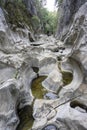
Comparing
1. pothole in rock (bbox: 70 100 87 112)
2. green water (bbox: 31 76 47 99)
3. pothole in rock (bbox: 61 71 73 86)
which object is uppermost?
pothole in rock (bbox: 70 100 87 112)

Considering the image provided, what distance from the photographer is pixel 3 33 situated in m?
17.9

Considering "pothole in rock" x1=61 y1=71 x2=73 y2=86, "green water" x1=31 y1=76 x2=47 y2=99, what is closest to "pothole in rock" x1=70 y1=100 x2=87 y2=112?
"green water" x1=31 y1=76 x2=47 y2=99

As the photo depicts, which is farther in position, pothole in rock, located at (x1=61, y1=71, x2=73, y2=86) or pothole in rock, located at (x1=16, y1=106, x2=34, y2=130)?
pothole in rock, located at (x1=61, y1=71, x2=73, y2=86)

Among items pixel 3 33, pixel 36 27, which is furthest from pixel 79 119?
pixel 36 27

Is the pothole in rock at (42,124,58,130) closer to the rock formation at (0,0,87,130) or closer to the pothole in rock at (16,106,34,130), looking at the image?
the rock formation at (0,0,87,130)

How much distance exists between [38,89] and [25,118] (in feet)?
10.5

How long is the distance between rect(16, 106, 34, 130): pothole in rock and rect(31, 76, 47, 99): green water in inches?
55.0

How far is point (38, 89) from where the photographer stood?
12289 millimetres

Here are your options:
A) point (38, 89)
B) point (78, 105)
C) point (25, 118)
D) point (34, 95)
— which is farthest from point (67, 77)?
point (25, 118)

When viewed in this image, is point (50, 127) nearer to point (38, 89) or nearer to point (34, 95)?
point (34, 95)

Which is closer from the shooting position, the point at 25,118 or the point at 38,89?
the point at 25,118

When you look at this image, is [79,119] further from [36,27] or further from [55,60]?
[36,27]

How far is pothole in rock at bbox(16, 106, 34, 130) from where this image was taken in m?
8.59

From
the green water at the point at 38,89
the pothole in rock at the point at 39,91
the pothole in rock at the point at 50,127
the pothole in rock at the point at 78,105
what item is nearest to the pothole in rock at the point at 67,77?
the pothole in rock at the point at 39,91
